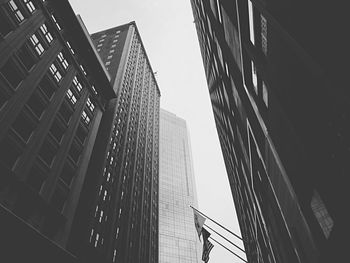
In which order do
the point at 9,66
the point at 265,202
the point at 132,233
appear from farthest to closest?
the point at 132,233
the point at 9,66
the point at 265,202

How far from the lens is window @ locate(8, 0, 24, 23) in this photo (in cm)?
3128

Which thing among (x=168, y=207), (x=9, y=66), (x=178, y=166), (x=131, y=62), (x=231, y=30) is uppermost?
(x=178, y=166)

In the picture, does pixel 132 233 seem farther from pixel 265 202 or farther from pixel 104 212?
pixel 265 202

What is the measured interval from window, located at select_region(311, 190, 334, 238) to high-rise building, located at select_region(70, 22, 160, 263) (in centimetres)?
3540

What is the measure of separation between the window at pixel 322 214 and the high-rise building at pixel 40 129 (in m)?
23.1

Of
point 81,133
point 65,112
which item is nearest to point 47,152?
point 65,112

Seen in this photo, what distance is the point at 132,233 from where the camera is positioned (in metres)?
58.9

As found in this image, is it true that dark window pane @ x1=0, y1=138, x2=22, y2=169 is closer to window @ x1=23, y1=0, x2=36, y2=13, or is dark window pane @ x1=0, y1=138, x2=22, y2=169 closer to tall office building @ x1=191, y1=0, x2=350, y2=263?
window @ x1=23, y1=0, x2=36, y2=13

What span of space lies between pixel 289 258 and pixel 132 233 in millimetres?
44906

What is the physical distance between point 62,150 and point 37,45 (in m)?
14.1

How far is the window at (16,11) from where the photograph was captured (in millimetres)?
31278

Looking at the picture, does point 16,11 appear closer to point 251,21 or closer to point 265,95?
point 251,21

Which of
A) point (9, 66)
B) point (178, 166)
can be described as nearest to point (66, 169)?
point (9, 66)

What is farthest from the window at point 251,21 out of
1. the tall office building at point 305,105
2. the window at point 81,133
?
Answer: the window at point 81,133
